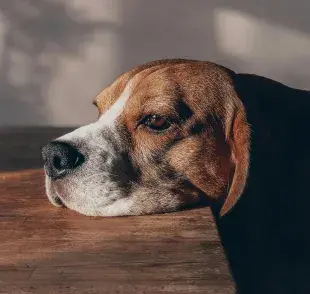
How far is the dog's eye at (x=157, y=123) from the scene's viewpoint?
2106 mm

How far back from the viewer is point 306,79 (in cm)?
464

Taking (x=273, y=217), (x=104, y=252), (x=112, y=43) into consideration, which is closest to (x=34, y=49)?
(x=112, y=43)

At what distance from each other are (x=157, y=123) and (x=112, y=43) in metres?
2.51

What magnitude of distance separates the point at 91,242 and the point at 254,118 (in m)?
0.62

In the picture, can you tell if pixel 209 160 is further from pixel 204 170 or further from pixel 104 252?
pixel 104 252

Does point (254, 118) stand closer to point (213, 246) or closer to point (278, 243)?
point (278, 243)

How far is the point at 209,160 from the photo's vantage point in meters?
2.08

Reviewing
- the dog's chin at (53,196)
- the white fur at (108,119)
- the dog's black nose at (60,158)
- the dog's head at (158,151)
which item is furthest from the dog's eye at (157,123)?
the dog's chin at (53,196)

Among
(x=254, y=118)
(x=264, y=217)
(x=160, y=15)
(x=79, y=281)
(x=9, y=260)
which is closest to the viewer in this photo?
(x=79, y=281)

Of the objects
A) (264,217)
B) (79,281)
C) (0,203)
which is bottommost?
(0,203)

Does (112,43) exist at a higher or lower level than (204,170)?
lower

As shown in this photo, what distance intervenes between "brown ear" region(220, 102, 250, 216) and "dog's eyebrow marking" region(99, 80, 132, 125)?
31 centimetres

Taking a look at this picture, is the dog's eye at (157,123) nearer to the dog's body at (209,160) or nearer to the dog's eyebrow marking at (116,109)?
the dog's body at (209,160)

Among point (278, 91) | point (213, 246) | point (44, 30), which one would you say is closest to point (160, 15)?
point (44, 30)
